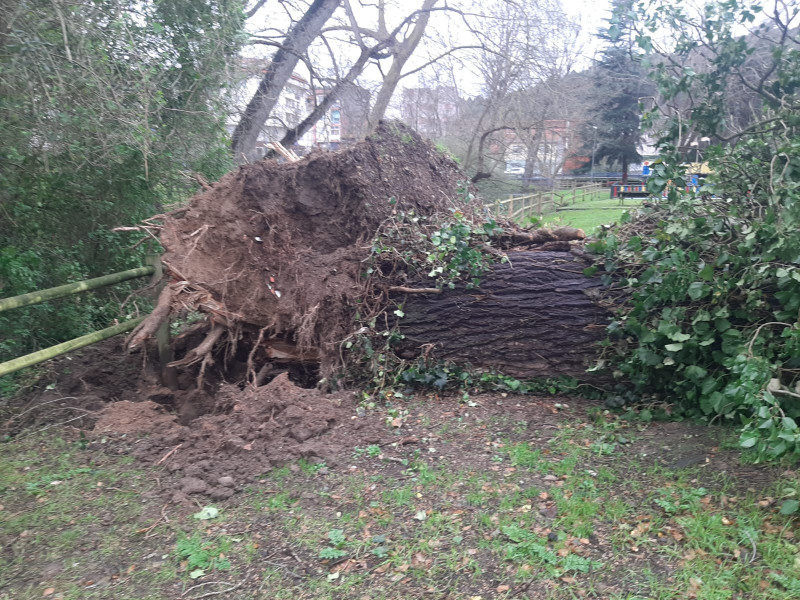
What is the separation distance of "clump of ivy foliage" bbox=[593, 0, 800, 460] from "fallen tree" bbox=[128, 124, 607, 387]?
508 mm

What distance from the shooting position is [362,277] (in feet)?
18.3

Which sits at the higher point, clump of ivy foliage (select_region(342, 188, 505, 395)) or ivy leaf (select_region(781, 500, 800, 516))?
clump of ivy foliage (select_region(342, 188, 505, 395))

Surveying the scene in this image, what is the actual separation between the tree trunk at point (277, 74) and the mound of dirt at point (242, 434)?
275 inches

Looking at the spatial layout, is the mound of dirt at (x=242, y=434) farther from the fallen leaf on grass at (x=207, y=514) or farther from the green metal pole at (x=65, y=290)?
the green metal pole at (x=65, y=290)

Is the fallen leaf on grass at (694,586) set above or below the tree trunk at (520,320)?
below

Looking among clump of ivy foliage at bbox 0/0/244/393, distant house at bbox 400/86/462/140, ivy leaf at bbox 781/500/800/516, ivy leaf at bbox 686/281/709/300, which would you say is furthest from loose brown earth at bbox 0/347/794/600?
distant house at bbox 400/86/462/140

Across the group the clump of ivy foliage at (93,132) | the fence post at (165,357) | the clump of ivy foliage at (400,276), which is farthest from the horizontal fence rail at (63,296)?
the clump of ivy foliage at (400,276)

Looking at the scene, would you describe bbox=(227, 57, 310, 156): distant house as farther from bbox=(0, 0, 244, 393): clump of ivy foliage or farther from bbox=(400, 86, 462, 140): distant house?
bbox=(400, 86, 462, 140): distant house

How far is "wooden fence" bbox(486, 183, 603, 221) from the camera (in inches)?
735

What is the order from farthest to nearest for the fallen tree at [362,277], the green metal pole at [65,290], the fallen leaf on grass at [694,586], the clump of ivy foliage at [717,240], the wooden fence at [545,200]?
the wooden fence at [545,200]
the fallen tree at [362,277]
the green metal pole at [65,290]
the clump of ivy foliage at [717,240]
the fallen leaf on grass at [694,586]

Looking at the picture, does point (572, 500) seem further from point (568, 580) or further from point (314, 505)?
point (314, 505)

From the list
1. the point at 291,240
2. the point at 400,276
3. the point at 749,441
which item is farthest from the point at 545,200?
the point at 749,441

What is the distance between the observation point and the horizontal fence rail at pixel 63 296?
4.38 m

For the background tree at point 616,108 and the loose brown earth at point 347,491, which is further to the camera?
the background tree at point 616,108
